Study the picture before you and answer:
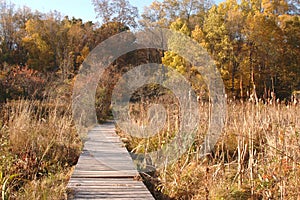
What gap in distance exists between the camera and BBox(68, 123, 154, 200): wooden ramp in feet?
9.07

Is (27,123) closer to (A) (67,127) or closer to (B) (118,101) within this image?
(A) (67,127)

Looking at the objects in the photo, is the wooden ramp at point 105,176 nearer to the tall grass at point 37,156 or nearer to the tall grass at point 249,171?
the tall grass at point 37,156

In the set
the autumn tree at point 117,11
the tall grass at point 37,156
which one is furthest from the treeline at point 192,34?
the tall grass at point 37,156

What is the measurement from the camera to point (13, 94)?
29.3ft

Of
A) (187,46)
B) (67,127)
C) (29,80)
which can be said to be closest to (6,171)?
(67,127)

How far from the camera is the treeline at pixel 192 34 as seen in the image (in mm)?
15805

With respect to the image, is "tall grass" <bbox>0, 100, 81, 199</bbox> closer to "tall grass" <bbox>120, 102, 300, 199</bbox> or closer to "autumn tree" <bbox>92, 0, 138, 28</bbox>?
"tall grass" <bbox>120, 102, 300, 199</bbox>

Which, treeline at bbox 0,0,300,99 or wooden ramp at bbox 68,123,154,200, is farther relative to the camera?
treeline at bbox 0,0,300,99

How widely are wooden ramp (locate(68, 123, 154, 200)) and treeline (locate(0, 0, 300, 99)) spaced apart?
9.23 metres

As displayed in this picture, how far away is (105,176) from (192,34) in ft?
47.6

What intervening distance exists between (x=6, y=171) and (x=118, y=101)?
7832 mm

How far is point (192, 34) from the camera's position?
1673 centimetres

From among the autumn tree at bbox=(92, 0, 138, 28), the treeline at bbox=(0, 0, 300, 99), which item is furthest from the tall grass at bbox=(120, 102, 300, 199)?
the autumn tree at bbox=(92, 0, 138, 28)

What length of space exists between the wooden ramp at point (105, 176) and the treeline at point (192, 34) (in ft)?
30.3
